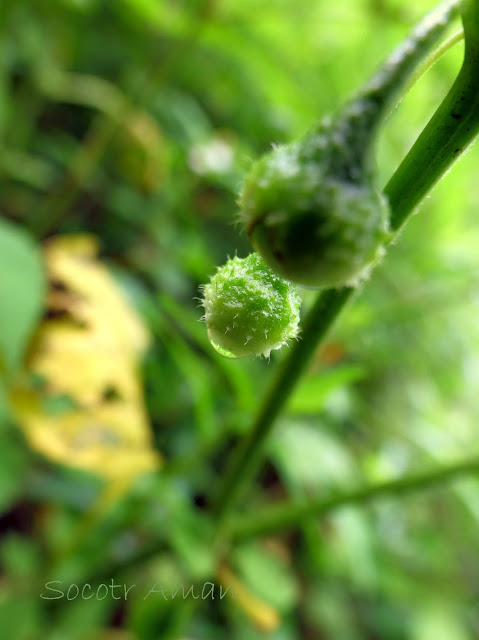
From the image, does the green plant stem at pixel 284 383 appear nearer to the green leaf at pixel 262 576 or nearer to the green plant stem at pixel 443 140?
the green plant stem at pixel 443 140

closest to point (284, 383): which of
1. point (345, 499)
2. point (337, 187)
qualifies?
point (337, 187)

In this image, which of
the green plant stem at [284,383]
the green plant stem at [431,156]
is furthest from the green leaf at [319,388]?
the green plant stem at [431,156]

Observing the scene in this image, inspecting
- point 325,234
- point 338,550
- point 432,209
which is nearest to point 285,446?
point 338,550

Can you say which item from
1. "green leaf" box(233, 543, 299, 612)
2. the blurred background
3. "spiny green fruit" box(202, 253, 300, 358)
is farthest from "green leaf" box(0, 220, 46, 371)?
"spiny green fruit" box(202, 253, 300, 358)

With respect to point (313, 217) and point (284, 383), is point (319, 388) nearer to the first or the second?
point (284, 383)

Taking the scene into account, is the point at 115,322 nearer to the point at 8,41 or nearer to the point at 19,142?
the point at 19,142

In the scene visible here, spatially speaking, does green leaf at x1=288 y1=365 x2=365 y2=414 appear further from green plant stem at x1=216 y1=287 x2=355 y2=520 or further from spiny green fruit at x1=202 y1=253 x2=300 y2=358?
spiny green fruit at x1=202 y1=253 x2=300 y2=358
